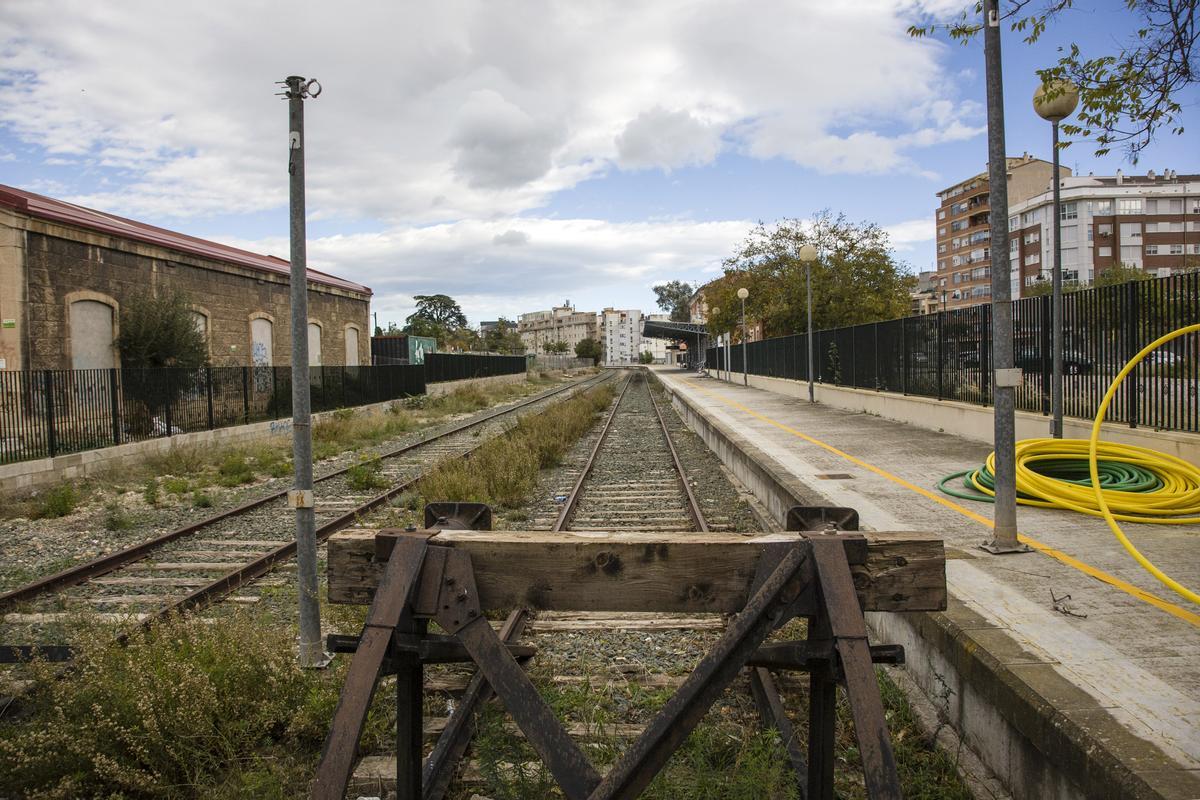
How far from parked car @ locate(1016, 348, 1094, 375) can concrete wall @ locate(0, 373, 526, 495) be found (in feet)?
48.8

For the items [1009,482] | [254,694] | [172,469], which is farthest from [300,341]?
[172,469]

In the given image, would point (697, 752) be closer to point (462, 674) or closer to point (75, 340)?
point (462, 674)

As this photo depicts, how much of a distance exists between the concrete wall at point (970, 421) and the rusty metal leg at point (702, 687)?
748cm

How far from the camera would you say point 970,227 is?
92125 millimetres

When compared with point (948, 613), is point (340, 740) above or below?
above

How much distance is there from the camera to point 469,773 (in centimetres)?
358

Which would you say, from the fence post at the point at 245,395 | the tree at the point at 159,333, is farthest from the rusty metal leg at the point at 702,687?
the fence post at the point at 245,395

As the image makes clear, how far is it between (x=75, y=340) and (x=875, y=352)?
18228 mm

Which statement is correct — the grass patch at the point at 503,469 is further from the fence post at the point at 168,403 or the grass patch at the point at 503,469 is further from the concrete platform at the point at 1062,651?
the fence post at the point at 168,403

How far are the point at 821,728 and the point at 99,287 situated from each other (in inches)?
768

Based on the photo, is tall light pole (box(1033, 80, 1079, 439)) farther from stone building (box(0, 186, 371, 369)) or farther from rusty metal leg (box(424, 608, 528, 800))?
stone building (box(0, 186, 371, 369))

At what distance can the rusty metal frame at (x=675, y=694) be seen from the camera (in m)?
2.25

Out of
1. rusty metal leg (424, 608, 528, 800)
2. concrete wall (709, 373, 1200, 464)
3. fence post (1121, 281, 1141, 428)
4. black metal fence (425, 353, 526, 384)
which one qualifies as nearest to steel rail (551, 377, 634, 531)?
rusty metal leg (424, 608, 528, 800)

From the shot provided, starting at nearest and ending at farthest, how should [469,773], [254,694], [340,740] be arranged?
1. [340,740]
2. [469,773]
3. [254,694]
